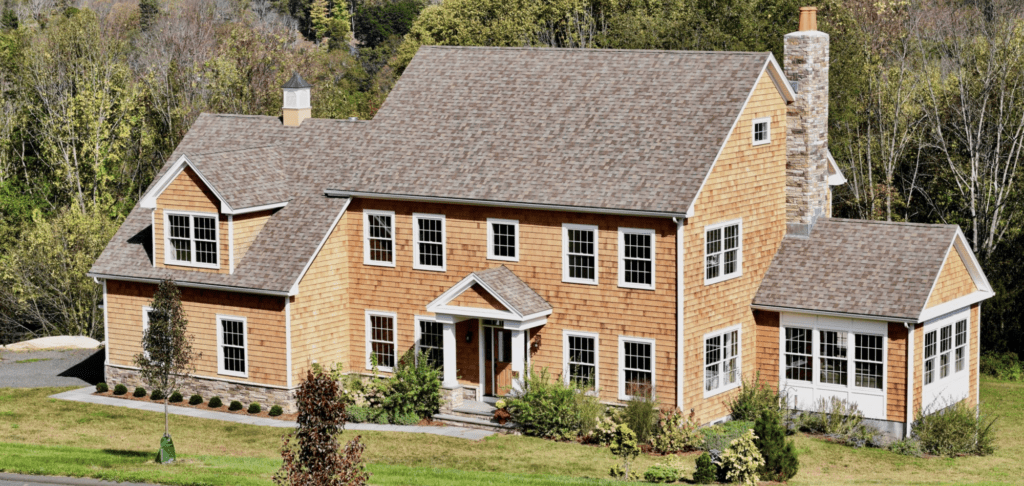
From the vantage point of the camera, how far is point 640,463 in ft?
104

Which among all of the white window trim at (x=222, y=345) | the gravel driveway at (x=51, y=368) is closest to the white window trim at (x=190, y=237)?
the white window trim at (x=222, y=345)

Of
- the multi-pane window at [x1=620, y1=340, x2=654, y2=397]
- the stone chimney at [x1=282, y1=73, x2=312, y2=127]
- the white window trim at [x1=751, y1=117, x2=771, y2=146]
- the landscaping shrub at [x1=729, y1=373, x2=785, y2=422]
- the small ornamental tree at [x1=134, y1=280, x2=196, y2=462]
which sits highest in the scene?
the stone chimney at [x1=282, y1=73, x2=312, y2=127]

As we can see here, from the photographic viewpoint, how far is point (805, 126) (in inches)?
1457

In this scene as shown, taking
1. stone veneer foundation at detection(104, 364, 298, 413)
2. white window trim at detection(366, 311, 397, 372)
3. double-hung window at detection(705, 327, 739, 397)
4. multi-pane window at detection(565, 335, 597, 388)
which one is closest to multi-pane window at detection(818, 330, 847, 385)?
double-hung window at detection(705, 327, 739, 397)

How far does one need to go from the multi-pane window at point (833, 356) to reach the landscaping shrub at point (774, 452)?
5.14 metres

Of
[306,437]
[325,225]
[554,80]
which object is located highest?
[554,80]

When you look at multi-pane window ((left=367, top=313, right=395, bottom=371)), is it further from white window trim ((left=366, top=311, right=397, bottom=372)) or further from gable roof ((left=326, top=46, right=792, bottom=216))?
gable roof ((left=326, top=46, right=792, bottom=216))

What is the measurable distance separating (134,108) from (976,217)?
3808 centimetres

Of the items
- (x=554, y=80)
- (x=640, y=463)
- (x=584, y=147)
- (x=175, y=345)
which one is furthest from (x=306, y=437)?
(x=554, y=80)

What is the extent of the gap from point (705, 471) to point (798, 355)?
7.55 m

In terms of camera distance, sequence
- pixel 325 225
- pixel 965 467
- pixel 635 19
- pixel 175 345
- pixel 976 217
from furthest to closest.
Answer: pixel 635 19
pixel 976 217
pixel 325 225
pixel 965 467
pixel 175 345

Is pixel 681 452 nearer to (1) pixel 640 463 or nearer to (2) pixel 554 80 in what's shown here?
(1) pixel 640 463

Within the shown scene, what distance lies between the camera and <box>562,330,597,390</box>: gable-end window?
114ft

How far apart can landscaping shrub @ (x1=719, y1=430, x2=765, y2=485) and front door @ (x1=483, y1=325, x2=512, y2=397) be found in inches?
329
